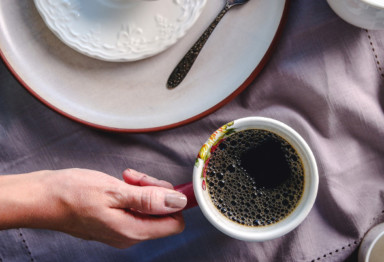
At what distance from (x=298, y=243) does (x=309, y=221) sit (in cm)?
5

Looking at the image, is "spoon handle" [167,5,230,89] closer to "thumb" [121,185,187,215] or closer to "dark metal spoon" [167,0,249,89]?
"dark metal spoon" [167,0,249,89]

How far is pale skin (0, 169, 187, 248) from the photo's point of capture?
727mm

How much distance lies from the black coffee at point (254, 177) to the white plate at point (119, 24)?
215 millimetres

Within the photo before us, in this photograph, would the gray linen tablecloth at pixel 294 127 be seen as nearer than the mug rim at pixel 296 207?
No

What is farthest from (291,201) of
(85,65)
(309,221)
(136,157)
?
(85,65)

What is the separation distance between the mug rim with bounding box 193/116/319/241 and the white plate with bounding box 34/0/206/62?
196 millimetres

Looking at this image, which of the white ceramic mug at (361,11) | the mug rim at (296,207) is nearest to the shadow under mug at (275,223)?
the mug rim at (296,207)

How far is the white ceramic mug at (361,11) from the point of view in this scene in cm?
68

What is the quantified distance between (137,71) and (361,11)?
382 millimetres

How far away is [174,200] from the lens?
0.71 m

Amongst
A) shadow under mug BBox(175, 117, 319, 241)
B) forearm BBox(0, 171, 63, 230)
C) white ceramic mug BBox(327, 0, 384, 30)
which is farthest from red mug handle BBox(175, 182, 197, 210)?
white ceramic mug BBox(327, 0, 384, 30)

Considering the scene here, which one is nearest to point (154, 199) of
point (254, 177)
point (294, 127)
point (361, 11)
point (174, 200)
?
point (174, 200)

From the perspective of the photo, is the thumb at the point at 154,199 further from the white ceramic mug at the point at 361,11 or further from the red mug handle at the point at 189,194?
the white ceramic mug at the point at 361,11

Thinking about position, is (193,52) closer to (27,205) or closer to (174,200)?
(174,200)
